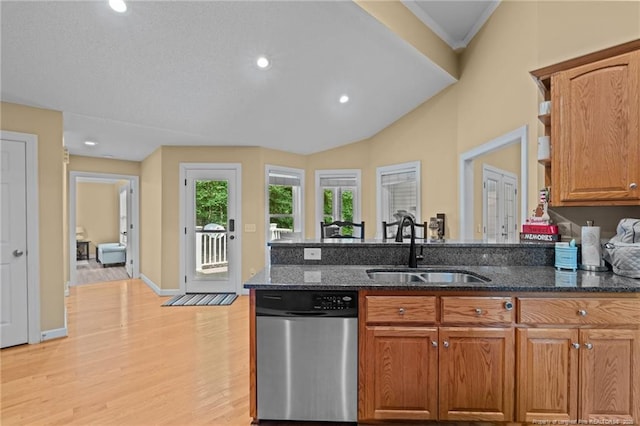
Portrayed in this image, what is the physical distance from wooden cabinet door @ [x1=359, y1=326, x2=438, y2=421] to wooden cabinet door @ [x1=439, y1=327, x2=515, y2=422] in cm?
6

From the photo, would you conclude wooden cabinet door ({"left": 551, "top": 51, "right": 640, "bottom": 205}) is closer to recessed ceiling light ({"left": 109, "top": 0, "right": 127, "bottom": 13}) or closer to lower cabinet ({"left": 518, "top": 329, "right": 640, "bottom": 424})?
lower cabinet ({"left": 518, "top": 329, "right": 640, "bottom": 424})

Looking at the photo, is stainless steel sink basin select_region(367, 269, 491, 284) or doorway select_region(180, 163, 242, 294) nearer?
stainless steel sink basin select_region(367, 269, 491, 284)

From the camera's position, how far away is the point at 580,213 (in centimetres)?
231

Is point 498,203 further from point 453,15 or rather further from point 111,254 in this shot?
point 111,254

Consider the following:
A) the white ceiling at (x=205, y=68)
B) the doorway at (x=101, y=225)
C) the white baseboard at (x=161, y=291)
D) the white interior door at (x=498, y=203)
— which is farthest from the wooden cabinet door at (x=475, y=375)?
the doorway at (x=101, y=225)

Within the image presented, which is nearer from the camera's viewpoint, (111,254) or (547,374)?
(547,374)

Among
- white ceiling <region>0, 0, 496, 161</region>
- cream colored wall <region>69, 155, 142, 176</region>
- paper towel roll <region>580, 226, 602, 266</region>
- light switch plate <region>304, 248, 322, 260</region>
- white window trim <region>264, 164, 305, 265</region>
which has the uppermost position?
white ceiling <region>0, 0, 496, 161</region>

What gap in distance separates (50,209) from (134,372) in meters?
2.02

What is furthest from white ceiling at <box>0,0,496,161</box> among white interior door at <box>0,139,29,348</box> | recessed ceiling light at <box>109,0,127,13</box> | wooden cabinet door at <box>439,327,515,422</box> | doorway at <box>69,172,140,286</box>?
wooden cabinet door at <box>439,327,515,422</box>

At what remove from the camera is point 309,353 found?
173cm

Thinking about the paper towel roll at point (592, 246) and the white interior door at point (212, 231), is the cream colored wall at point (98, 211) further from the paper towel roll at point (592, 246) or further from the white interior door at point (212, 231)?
the paper towel roll at point (592, 246)

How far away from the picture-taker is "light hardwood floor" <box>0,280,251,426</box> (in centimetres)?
200

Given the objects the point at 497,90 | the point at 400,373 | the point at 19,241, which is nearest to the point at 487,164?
the point at 497,90

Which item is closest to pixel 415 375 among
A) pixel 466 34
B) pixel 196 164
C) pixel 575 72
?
pixel 575 72
